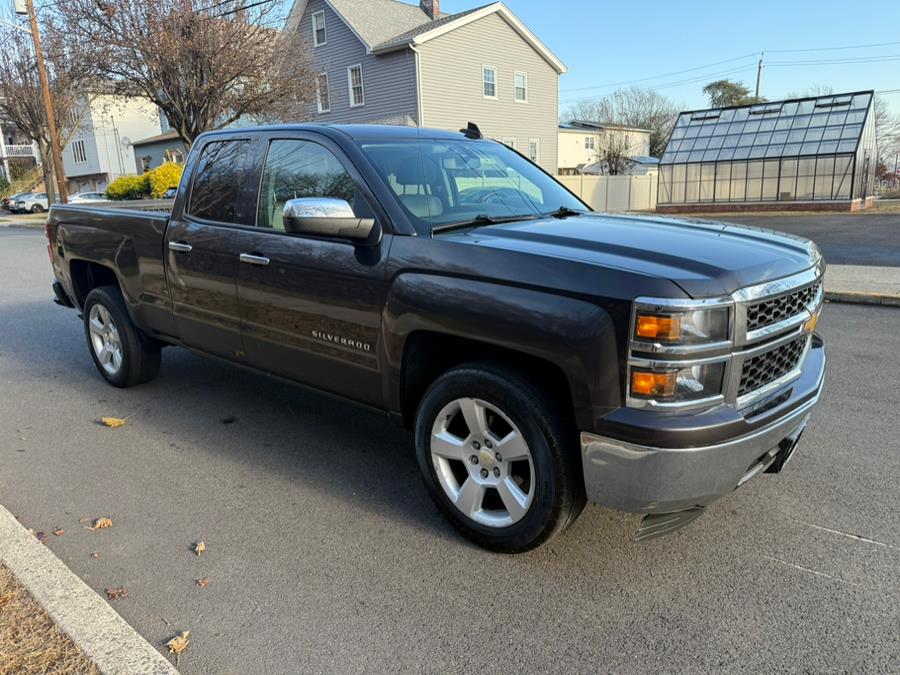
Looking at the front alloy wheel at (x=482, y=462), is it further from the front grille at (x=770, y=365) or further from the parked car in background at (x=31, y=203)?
the parked car in background at (x=31, y=203)

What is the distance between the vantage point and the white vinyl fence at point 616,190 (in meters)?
35.5

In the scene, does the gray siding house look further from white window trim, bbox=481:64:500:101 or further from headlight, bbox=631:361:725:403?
headlight, bbox=631:361:725:403

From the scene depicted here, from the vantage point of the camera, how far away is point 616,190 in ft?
119

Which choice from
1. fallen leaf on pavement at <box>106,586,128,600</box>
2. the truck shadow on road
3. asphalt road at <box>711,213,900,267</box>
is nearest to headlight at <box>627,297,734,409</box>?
the truck shadow on road

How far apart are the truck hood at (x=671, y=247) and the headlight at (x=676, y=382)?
0.94 feet

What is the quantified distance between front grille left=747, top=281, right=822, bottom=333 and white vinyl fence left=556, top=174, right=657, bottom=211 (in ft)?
108

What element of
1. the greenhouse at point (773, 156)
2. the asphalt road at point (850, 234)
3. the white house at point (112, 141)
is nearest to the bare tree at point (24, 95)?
the white house at point (112, 141)

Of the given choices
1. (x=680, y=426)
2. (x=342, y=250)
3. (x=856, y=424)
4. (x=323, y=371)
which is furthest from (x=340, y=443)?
(x=856, y=424)

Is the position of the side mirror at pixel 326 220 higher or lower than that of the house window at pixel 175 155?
lower

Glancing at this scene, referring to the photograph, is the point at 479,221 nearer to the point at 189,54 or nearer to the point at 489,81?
the point at 189,54

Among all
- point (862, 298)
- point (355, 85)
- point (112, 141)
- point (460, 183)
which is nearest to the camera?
point (460, 183)

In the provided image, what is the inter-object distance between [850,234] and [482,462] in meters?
17.7

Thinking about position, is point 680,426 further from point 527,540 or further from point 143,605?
point 143,605

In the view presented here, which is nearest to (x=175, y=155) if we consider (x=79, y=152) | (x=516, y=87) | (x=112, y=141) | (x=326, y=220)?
(x=112, y=141)
